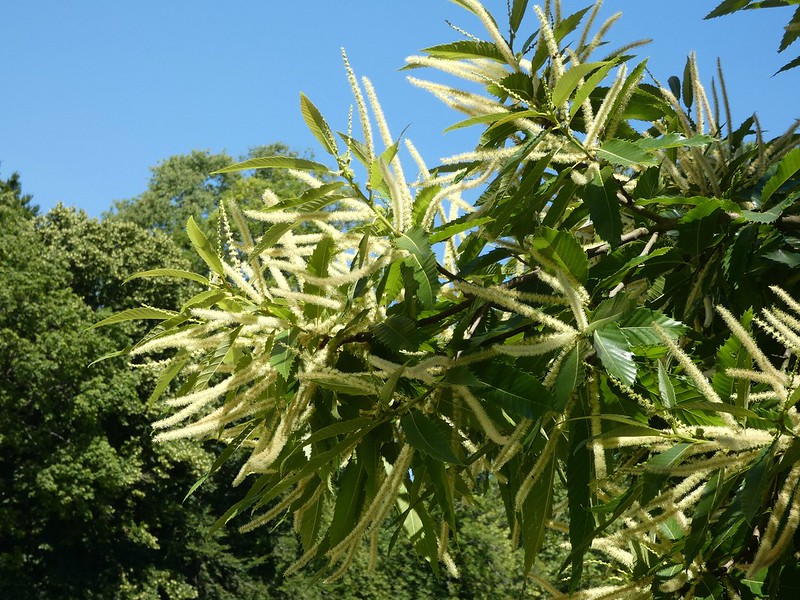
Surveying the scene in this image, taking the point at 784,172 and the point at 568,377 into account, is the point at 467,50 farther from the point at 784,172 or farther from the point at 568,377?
the point at 568,377

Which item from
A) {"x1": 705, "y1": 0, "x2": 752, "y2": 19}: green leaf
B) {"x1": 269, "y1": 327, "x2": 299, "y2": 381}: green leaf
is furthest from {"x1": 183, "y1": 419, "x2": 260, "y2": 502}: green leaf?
{"x1": 705, "y1": 0, "x2": 752, "y2": 19}: green leaf

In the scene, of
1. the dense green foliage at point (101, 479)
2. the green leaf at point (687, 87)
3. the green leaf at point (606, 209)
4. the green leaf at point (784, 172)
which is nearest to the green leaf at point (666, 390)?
the green leaf at point (606, 209)

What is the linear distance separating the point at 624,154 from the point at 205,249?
2.25 feet

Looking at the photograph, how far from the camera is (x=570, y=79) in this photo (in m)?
1.19


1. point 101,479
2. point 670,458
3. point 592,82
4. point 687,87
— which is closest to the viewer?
point 670,458

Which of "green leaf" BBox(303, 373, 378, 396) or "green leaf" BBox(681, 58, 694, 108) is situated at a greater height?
"green leaf" BBox(681, 58, 694, 108)

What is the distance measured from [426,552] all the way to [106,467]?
13.5 m

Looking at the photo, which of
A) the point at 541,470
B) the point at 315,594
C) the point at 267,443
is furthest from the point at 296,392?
the point at 315,594

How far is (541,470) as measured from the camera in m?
1.18

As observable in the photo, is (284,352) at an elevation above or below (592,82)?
below

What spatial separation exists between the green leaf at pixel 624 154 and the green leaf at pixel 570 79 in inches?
3.7

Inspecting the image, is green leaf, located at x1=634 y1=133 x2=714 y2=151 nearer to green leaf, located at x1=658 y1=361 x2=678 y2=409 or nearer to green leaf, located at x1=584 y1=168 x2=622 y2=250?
green leaf, located at x1=584 y1=168 x2=622 y2=250

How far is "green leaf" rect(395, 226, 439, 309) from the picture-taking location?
114 cm

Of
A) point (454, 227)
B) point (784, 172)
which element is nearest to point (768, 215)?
point (784, 172)
